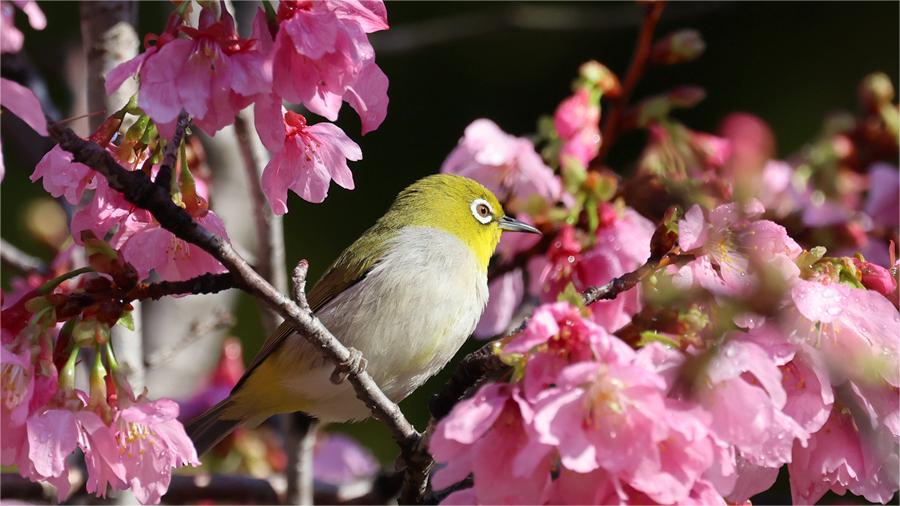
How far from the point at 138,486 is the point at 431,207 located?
4.83 feet

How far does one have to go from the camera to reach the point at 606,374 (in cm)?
136

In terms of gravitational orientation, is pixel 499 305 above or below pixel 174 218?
below

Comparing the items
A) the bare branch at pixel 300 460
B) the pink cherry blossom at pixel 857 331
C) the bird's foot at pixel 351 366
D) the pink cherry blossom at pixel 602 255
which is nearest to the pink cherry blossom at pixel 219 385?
the bare branch at pixel 300 460

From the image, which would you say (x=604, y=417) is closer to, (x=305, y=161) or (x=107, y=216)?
(x=305, y=161)

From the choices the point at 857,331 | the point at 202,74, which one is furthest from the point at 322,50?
the point at 857,331

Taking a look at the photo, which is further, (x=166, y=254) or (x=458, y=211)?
(x=458, y=211)

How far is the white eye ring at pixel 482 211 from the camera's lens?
9.96ft

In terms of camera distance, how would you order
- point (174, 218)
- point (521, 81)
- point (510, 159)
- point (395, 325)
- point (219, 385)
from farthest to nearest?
point (521, 81) → point (219, 385) → point (510, 159) → point (395, 325) → point (174, 218)

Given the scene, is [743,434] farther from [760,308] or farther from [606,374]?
[760,308]

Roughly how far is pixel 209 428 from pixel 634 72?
1435 millimetres

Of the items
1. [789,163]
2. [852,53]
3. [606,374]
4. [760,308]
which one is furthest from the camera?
[852,53]

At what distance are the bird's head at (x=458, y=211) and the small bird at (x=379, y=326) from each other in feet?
0.07

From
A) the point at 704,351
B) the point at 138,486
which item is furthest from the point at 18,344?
the point at 704,351

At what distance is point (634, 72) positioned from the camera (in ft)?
9.07
